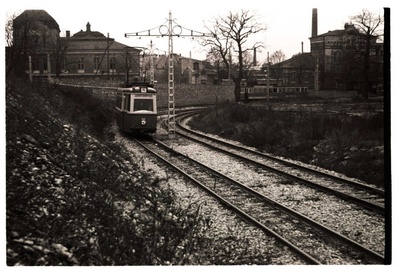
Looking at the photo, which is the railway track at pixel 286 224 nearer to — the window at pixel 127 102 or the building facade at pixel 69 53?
the window at pixel 127 102

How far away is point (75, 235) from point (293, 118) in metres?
18.9

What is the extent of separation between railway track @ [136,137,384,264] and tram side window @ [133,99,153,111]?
770cm

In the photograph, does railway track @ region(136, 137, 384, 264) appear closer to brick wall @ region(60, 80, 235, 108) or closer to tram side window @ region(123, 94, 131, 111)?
tram side window @ region(123, 94, 131, 111)

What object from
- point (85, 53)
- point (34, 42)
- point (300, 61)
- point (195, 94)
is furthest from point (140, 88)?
point (300, 61)

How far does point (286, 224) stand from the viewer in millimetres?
9188

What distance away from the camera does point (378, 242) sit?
8008mm

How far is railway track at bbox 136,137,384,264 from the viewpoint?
7516 mm

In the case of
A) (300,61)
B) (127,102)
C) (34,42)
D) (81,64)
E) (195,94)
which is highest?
(300,61)

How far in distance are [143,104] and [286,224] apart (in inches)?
528

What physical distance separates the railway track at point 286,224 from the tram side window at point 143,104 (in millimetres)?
7697

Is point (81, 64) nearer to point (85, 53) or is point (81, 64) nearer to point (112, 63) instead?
point (85, 53)

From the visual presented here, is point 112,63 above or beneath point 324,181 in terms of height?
above

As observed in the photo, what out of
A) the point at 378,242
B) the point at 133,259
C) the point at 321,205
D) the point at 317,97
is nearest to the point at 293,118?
the point at 321,205

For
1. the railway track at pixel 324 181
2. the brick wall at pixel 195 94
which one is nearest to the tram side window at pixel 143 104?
the railway track at pixel 324 181
